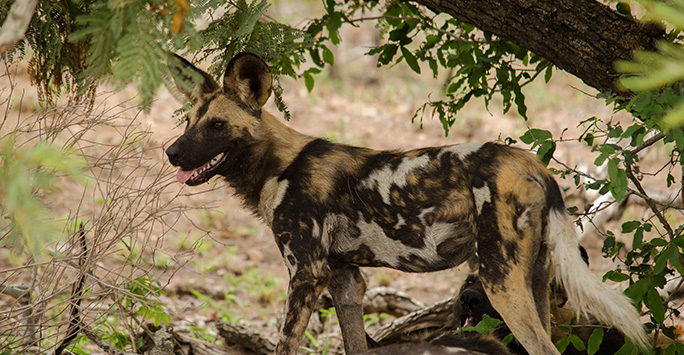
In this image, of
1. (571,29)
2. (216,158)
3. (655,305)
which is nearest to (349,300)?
(216,158)

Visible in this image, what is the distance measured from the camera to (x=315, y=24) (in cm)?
465

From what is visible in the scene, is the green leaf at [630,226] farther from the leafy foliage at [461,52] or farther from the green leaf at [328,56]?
the green leaf at [328,56]

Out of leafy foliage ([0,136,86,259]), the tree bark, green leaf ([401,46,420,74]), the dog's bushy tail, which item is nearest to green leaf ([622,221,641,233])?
the dog's bushy tail

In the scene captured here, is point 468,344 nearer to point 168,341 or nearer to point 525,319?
point 525,319

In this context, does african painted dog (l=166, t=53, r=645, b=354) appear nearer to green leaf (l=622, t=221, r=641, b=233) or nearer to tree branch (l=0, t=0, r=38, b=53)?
green leaf (l=622, t=221, r=641, b=233)

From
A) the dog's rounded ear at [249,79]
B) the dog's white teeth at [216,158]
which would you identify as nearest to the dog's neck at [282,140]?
the dog's rounded ear at [249,79]

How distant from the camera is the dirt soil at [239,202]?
504cm

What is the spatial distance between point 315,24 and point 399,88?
8.16 metres

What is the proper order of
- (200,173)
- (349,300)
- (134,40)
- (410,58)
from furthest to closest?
(410,58), (349,300), (200,173), (134,40)

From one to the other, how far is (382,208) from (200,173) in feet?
3.10

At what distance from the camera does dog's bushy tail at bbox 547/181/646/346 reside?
2986 millimetres

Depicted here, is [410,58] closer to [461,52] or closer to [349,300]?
[461,52]

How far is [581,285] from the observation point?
303 cm

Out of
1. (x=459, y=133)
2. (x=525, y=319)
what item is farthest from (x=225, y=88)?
(x=459, y=133)
